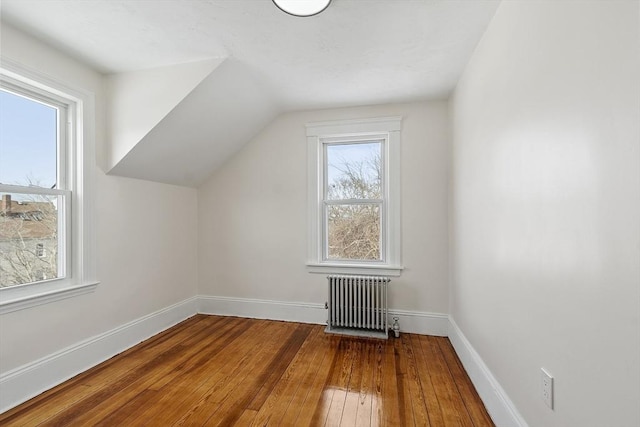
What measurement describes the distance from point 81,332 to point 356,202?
2660 mm

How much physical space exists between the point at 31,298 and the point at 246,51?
2203 millimetres

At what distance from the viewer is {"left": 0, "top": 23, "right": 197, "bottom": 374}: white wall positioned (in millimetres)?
1904

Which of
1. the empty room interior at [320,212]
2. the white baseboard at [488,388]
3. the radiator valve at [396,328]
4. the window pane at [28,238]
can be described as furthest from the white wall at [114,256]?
the white baseboard at [488,388]

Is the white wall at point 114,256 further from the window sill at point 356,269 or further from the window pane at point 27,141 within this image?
the window sill at point 356,269

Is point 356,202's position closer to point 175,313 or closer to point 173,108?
point 173,108

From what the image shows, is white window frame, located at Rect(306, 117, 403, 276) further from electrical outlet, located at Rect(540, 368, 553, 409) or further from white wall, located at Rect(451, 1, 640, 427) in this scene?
electrical outlet, located at Rect(540, 368, 553, 409)

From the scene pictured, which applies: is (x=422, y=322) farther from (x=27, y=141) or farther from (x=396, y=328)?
(x=27, y=141)

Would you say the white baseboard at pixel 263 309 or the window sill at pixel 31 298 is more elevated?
the window sill at pixel 31 298

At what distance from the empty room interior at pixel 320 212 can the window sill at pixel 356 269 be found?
0.08 feet

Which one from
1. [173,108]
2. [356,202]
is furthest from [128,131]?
[356,202]

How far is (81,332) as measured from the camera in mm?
2250

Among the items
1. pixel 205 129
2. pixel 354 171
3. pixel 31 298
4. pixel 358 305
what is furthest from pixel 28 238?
pixel 354 171

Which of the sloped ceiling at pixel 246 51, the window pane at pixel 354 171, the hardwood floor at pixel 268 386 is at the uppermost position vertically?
the sloped ceiling at pixel 246 51

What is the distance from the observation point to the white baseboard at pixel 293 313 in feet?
9.84
